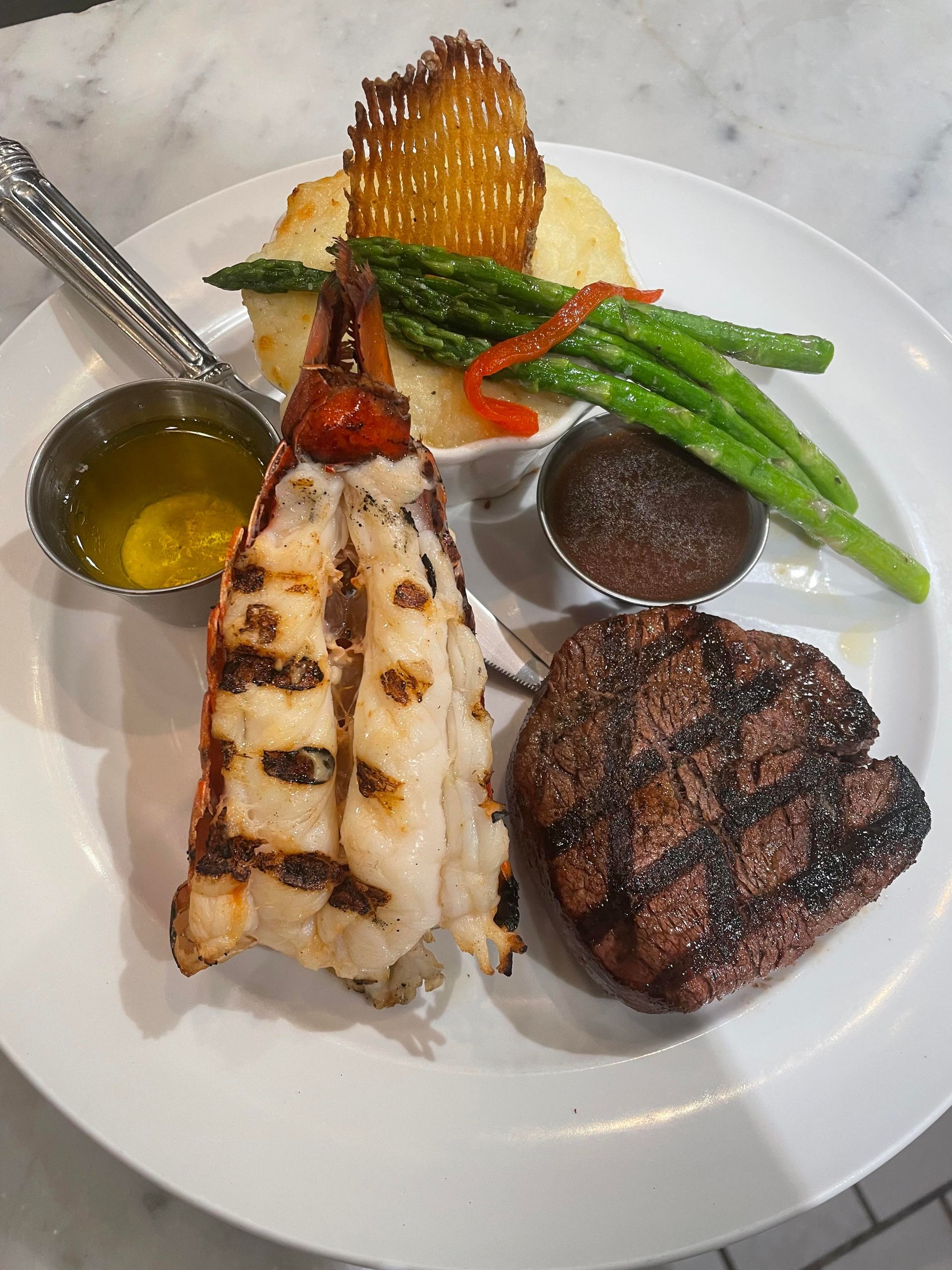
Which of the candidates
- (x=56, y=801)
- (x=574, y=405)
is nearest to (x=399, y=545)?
(x=574, y=405)

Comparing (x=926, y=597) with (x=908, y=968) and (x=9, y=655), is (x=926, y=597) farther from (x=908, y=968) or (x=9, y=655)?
(x=9, y=655)

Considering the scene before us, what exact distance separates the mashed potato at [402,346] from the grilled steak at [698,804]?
0.89 m

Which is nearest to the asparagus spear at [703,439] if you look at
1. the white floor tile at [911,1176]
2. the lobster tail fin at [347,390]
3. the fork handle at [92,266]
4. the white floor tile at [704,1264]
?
the lobster tail fin at [347,390]

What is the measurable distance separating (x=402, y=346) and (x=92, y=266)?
1298 mm

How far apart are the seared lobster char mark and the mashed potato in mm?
495

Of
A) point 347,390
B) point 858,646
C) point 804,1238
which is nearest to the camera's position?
point 347,390

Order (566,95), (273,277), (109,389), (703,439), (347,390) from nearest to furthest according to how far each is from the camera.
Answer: (347,390) < (273,277) < (109,389) < (703,439) < (566,95)

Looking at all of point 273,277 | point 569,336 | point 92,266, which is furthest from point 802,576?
point 92,266

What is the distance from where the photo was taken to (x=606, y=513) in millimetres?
3184

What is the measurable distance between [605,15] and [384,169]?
280 centimetres

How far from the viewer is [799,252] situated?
358 centimetres

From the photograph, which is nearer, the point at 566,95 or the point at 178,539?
the point at 178,539

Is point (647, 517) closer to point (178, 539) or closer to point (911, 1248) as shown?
point (178, 539)

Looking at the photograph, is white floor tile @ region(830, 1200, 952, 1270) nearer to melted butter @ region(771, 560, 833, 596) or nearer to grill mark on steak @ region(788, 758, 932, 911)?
grill mark on steak @ region(788, 758, 932, 911)
